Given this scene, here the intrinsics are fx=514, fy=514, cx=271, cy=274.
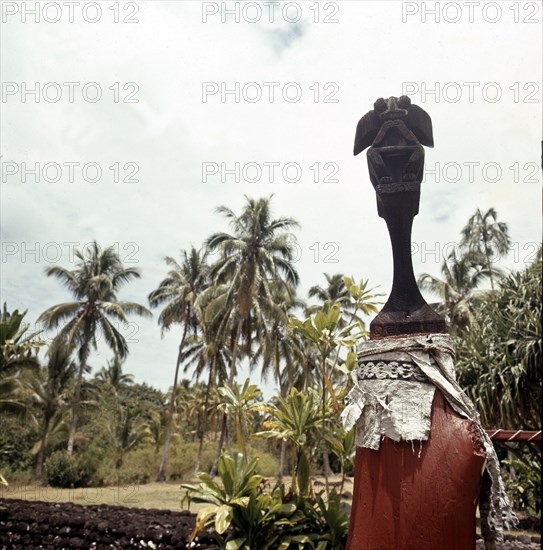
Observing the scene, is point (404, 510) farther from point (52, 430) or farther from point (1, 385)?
point (52, 430)

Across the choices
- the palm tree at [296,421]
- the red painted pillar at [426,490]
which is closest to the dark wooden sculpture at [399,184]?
the red painted pillar at [426,490]

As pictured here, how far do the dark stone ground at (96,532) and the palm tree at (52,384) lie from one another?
15.9 metres

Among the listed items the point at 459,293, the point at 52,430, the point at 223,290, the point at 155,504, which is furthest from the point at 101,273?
the point at 459,293

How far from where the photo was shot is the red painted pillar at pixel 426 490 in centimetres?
232

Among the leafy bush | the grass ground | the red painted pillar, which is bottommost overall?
the grass ground

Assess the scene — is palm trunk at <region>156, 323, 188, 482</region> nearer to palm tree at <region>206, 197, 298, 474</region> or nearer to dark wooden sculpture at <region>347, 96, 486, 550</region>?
palm tree at <region>206, 197, 298, 474</region>

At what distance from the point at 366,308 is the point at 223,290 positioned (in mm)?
15463

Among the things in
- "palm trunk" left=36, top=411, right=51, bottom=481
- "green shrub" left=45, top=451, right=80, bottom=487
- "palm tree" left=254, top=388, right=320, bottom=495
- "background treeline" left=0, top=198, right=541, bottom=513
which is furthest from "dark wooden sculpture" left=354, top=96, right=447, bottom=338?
"palm trunk" left=36, top=411, right=51, bottom=481

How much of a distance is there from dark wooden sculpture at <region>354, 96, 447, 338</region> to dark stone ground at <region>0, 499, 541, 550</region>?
9.49 feet

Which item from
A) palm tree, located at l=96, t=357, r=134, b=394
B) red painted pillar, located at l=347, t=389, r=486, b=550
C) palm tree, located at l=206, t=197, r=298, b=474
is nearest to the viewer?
red painted pillar, located at l=347, t=389, r=486, b=550

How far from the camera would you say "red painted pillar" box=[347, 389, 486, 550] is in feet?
7.62

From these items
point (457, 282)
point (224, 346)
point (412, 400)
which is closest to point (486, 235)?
point (457, 282)

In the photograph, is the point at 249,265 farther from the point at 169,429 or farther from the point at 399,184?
the point at 399,184

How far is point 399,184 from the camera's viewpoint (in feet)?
9.31
